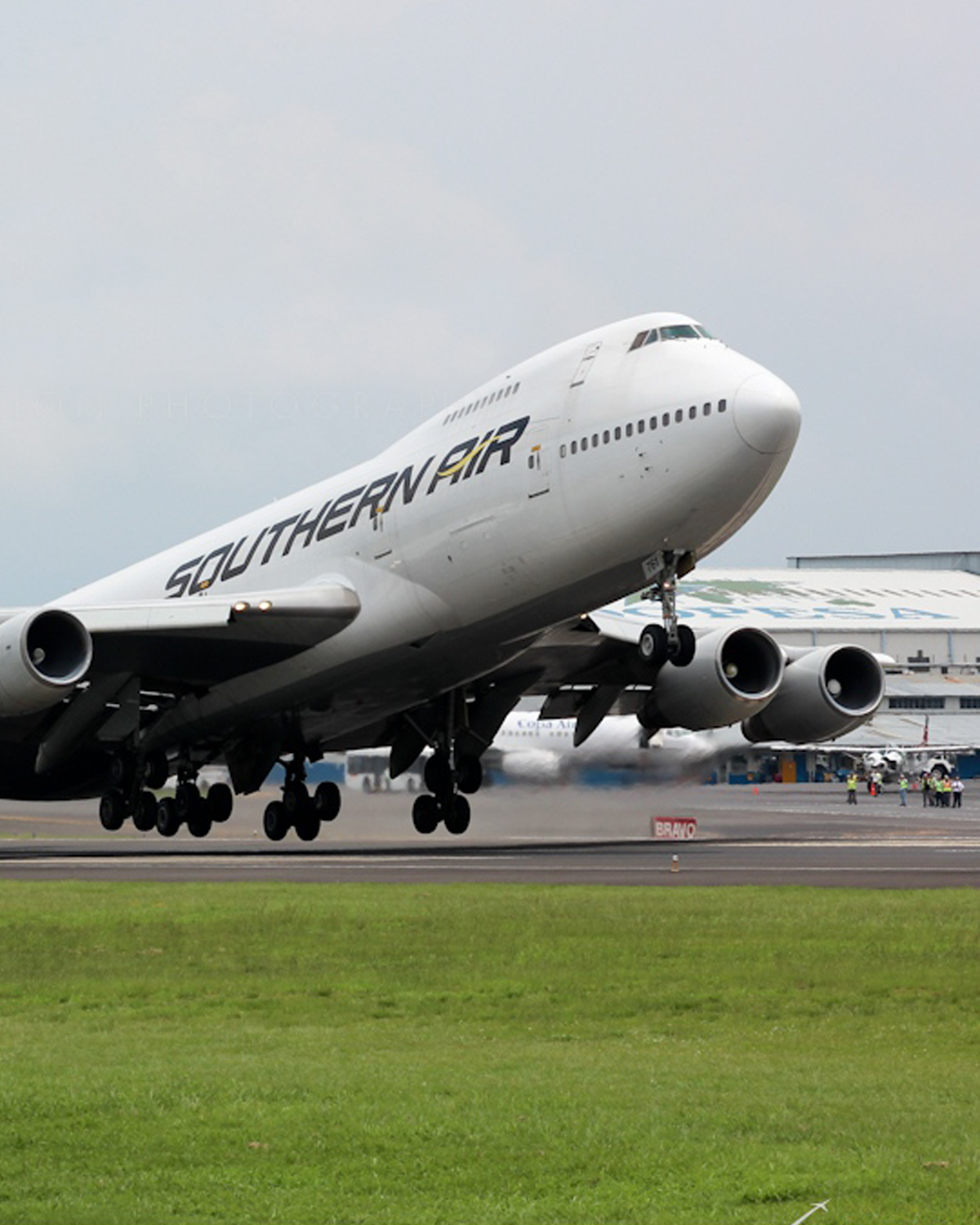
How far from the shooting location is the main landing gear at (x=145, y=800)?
126ft

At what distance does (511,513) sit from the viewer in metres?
31.9

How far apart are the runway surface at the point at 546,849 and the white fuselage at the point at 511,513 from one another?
11.9 feet

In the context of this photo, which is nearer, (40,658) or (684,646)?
(684,646)

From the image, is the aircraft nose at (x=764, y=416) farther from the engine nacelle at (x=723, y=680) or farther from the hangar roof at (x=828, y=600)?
the hangar roof at (x=828, y=600)

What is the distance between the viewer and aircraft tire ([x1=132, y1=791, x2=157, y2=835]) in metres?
38.4

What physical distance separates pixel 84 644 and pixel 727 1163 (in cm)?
2601

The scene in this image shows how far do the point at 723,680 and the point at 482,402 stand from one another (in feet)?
32.1

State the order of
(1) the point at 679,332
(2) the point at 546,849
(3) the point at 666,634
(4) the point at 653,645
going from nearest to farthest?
1. (4) the point at 653,645
2. (3) the point at 666,634
3. (1) the point at 679,332
4. (2) the point at 546,849

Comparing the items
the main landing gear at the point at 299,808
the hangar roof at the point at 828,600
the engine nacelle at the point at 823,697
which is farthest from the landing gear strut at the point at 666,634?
the hangar roof at the point at 828,600

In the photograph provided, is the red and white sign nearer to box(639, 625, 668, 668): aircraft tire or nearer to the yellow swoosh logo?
the yellow swoosh logo

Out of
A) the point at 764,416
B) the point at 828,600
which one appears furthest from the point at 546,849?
the point at 828,600

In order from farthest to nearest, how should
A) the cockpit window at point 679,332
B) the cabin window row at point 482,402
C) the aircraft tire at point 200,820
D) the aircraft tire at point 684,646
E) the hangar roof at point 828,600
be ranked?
the hangar roof at point 828,600, the aircraft tire at point 200,820, the cabin window row at point 482,402, the cockpit window at point 679,332, the aircraft tire at point 684,646

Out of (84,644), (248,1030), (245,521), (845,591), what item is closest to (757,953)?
(248,1030)

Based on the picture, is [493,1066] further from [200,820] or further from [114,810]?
[200,820]
